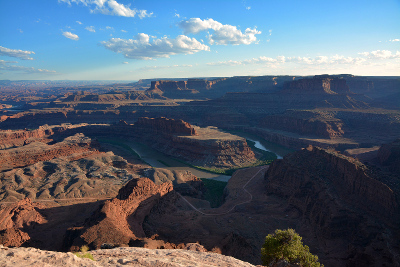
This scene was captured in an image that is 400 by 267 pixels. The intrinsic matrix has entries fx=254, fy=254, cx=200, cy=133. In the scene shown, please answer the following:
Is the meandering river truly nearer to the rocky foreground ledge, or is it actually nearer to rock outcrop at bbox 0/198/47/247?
rock outcrop at bbox 0/198/47/247

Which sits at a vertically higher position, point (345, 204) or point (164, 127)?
point (164, 127)

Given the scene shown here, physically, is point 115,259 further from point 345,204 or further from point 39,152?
point 39,152

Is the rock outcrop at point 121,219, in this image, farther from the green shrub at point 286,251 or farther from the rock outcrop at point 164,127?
the rock outcrop at point 164,127

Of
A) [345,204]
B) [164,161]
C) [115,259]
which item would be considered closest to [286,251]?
[115,259]

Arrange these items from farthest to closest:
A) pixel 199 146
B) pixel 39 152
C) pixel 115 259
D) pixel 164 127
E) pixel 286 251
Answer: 1. pixel 164 127
2. pixel 199 146
3. pixel 39 152
4. pixel 286 251
5. pixel 115 259

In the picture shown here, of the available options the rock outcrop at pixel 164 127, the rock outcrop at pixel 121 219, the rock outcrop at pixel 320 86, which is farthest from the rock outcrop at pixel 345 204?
the rock outcrop at pixel 320 86

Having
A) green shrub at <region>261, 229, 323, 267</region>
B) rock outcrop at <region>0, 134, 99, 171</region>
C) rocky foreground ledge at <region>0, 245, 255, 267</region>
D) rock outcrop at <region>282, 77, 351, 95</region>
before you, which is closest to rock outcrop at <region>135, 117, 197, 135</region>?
rock outcrop at <region>0, 134, 99, 171</region>
